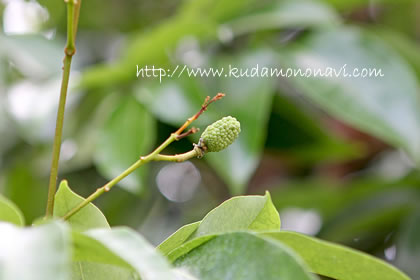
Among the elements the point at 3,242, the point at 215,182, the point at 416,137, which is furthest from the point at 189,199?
the point at 3,242

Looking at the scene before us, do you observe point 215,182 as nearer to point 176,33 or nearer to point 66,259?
point 176,33

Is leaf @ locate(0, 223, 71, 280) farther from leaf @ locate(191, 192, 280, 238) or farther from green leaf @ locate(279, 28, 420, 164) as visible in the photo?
green leaf @ locate(279, 28, 420, 164)

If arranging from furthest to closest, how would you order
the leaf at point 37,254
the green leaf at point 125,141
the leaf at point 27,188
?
the leaf at point 27,188 < the green leaf at point 125,141 < the leaf at point 37,254

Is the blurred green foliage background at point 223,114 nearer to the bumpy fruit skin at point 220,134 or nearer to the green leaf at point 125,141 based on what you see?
the green leaf at point 125,141

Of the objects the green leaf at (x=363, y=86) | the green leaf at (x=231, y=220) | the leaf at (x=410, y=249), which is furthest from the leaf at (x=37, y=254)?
the leaf at (x=410, y=249)

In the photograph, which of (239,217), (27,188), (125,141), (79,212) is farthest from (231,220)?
(27,188)

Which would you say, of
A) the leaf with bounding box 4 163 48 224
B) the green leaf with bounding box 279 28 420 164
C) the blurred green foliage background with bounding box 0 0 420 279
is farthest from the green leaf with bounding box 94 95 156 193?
the leaf with bounding box 4 163 48 224

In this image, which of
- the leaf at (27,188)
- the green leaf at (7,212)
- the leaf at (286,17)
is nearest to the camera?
the green leaf at (7,212)
